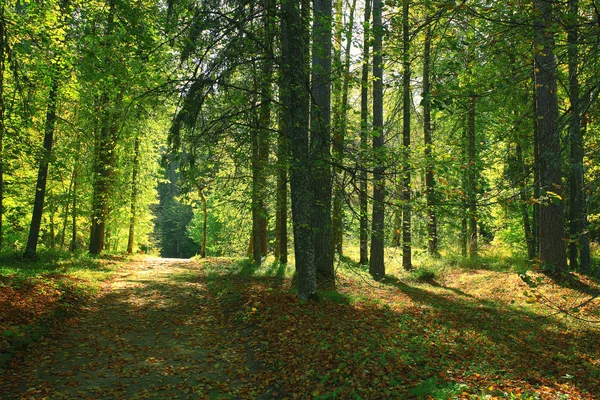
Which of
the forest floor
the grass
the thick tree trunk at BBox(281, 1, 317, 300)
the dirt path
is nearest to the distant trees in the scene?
the thick tree trunk at BBox(281, 1, 317, 300)

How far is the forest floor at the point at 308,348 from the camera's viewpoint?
5098 mm

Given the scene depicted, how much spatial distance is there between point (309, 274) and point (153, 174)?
2023 centimetres

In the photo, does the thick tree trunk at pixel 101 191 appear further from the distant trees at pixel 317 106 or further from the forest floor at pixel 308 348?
the forest floor at pixel 308 348

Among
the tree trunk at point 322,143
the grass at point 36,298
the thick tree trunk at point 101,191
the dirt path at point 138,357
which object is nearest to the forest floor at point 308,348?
the dirt path at point 138,357

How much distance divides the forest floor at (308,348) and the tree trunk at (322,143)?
1.15m

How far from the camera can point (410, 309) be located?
8.91 metres

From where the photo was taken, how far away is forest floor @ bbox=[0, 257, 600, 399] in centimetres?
510

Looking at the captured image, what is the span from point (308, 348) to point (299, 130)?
423 centimetres

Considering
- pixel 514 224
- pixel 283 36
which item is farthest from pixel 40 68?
pixel 514 224

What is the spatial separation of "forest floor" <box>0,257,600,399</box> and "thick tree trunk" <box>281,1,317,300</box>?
37.0 inches

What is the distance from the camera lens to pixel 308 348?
245 inches

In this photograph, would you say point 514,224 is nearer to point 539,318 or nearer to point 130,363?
point 539,318

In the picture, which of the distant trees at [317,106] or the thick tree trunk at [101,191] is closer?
the distant trees at [317,106]

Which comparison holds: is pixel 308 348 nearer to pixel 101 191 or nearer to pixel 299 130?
pixel 299 130
